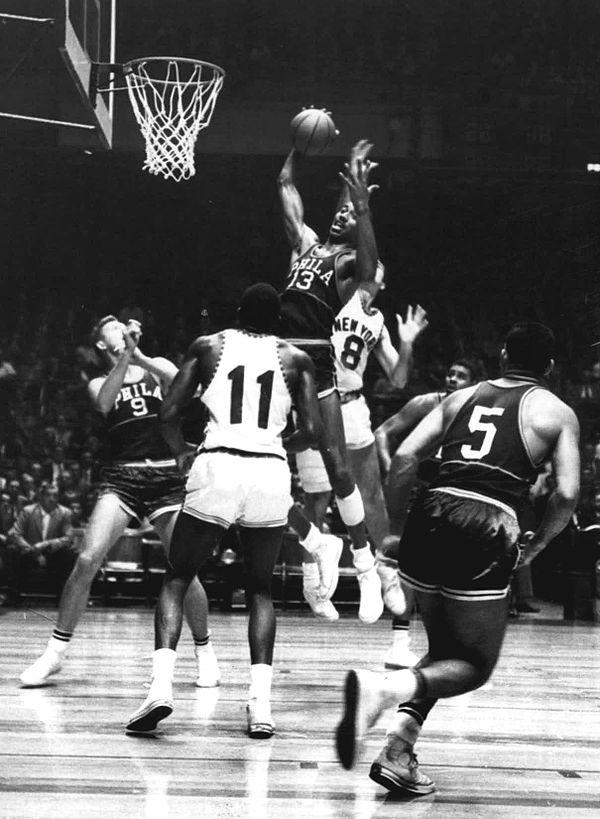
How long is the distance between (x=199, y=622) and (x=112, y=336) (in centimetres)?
166

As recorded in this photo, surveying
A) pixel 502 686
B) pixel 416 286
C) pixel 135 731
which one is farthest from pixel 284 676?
pixel 416 286

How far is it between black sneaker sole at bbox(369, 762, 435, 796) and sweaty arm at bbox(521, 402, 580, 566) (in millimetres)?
768

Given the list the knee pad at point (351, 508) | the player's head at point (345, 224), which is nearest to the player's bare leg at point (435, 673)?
the knee pad at point (351, 508)

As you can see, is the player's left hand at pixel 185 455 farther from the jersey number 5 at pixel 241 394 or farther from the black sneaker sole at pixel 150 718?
the black sneaker sole at pixel 150 718

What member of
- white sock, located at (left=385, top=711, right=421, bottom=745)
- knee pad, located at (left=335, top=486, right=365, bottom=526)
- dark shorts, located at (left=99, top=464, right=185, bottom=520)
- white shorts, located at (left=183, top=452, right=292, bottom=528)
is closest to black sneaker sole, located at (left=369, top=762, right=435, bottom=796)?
white sock, located at (left=385, top=711, right=421, bottom=745)

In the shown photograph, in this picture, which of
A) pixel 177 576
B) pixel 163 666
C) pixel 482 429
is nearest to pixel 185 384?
pixel 177 576

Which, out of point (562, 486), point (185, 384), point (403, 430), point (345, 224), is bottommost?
point (403, 430)

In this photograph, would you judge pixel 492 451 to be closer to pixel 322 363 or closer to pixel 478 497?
pixel 478 497

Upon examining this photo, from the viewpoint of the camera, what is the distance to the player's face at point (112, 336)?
6.20m

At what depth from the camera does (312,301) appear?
646cm

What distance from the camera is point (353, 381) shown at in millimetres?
7758

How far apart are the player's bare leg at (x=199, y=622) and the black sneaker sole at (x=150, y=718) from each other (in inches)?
38.4

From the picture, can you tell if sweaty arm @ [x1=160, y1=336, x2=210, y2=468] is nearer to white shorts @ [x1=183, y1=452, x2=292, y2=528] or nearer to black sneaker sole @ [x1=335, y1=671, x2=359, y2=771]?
white shorts @ [x1=183, y1=452, x2=292, y2=528]

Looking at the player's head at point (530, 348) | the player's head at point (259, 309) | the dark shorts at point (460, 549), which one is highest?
the player's head at point (259, 309)
